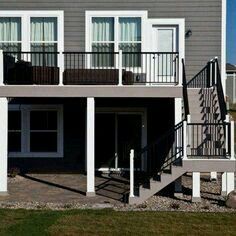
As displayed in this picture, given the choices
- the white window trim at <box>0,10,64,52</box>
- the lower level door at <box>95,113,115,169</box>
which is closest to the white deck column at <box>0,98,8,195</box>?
the white window trim at <box>0,10,64,52</box>

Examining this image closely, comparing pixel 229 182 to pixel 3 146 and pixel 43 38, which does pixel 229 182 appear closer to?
pixel 3 146

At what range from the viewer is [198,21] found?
18125mm

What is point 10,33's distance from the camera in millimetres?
18031

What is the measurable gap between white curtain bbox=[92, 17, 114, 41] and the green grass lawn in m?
7.36

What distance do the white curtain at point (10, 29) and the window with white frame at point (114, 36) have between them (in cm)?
233

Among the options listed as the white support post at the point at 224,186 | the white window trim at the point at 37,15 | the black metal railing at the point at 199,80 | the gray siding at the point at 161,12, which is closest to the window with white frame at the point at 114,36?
the gray siding at the point at 161,12

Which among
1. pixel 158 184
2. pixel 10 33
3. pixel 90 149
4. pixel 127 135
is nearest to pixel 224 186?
pixel 158 184

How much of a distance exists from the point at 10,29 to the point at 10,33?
14 cm

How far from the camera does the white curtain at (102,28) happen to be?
17875mm

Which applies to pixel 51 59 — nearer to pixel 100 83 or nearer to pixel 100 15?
pixel 100 15

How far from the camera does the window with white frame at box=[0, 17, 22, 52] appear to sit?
18.0 metres

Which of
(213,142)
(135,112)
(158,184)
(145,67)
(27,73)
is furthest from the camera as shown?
(135,112)

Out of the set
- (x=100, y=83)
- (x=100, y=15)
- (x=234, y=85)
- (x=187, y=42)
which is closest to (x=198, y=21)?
(x=187, y=42)

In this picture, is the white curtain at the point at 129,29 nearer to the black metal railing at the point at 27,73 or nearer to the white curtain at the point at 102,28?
the white curtain at the point at 102,28
